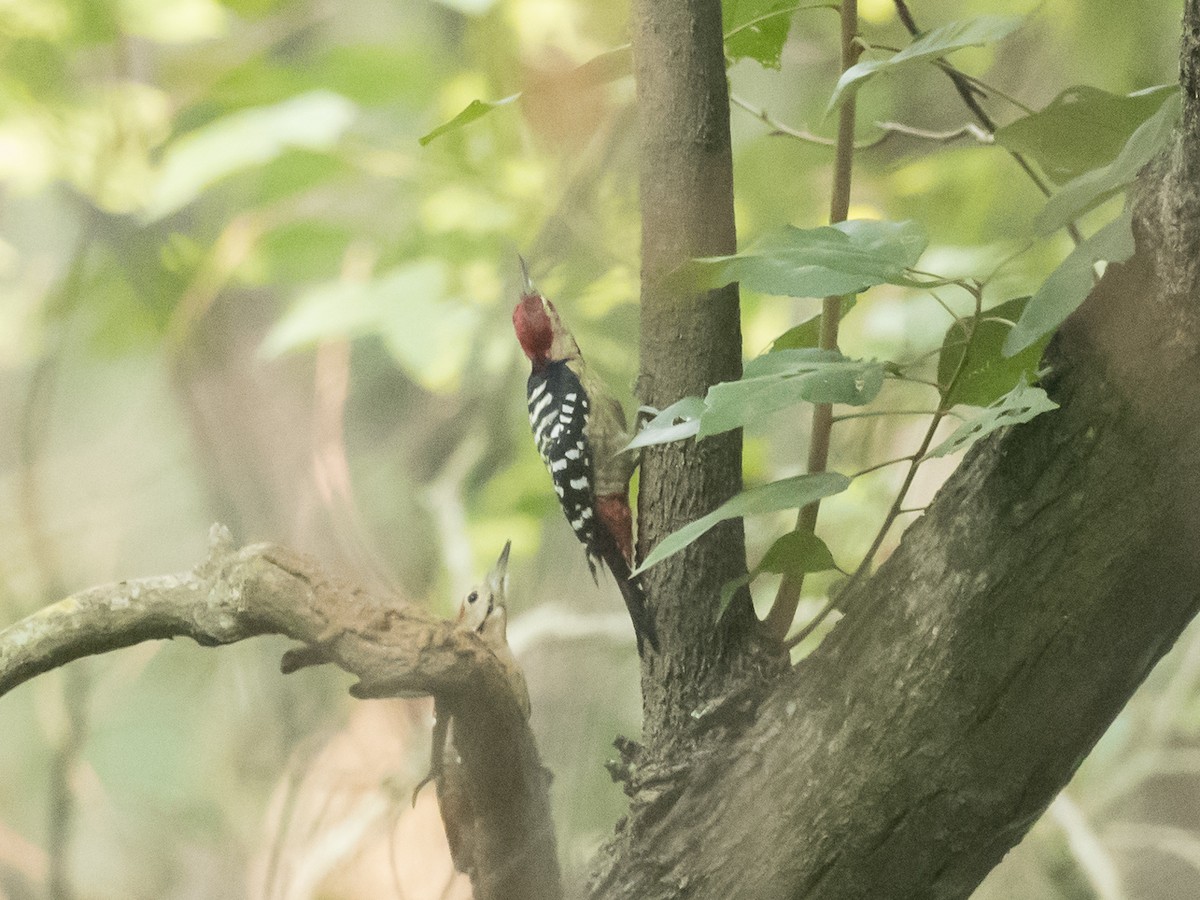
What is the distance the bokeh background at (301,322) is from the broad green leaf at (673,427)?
668 mm

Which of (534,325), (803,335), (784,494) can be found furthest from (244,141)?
(784,494)

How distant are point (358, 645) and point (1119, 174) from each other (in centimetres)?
51

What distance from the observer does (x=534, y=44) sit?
1.24 metres

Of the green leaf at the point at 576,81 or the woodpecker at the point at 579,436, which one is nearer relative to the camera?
the green leaf at the point at 576,81

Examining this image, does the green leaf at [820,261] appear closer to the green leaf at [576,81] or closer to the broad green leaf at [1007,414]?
the broad green leaf at [1007,414]

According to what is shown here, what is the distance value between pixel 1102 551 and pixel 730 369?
252 mm

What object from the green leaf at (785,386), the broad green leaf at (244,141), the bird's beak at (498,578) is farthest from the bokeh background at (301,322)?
the green leaf at (785,386)

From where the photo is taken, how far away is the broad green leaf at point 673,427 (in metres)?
0.48

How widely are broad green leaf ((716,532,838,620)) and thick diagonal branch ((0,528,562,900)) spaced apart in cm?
19

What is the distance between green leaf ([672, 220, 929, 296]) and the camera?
497 mm

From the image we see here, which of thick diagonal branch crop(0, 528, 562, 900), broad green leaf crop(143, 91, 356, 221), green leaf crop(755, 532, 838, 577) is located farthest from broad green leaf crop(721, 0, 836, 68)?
broad green leaf crop(143, 91, 356, 221)

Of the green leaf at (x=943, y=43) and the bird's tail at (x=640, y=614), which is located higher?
the green leaf at (x=943, y=43)

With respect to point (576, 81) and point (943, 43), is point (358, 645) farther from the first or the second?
point (576, 81)

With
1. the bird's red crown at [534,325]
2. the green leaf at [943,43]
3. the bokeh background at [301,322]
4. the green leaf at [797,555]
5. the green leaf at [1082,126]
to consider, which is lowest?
the green leaf at [797,555]
